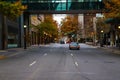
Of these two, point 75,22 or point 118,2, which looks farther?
point 75,22

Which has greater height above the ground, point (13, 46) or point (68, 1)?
point (68, 1)

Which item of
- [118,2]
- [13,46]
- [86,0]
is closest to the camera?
[118,2]

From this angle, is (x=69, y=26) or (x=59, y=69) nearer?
(x=59, y=69)

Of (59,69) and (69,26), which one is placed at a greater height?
(69,26)

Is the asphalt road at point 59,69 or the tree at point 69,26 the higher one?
the tree at point 69,26

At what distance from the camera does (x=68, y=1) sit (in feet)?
252

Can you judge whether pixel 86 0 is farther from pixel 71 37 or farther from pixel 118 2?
pixel 71 37

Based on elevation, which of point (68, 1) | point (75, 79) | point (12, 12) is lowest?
point (75, 79)

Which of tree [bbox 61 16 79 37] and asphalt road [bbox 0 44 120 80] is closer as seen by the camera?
asphalt road [bbox 0 44 120 80]

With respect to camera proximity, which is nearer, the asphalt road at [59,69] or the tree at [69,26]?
the asphalt road at [59,69]

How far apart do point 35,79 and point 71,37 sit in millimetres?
163952

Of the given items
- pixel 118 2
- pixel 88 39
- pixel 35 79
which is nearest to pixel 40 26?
pixel 88 39

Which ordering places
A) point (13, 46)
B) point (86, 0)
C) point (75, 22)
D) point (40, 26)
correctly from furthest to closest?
point (75, 22), point (40, 26), point (86, 0), point (13, 46)

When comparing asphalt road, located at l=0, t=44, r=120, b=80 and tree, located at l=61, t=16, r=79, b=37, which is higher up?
tree, located at l=61, t=16, r=79, b=37
